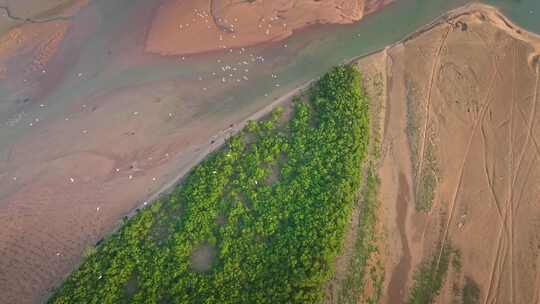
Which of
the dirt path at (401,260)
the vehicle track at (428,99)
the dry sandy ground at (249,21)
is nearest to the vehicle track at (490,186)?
the vehicle track at (428,99)

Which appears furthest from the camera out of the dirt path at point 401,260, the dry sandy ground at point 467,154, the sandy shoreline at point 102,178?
the sandy shoreline at point 102,178

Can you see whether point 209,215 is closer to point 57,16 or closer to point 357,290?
point 357,290

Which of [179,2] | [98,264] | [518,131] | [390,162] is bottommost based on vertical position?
[98,264]

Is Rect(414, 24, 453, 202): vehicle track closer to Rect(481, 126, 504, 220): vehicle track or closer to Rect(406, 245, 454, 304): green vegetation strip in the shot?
Rect(481, 126, 504, 220): vehicle track

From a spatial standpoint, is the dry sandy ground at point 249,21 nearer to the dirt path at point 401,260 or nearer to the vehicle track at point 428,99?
the vehicle track at point 428,99

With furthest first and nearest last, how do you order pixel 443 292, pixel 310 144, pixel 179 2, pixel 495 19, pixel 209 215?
pixel 179 2
pixel 495 19
pixel 310 144
pixel 209 215
pixel 443 292

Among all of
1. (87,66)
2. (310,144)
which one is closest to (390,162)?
(310,144)
